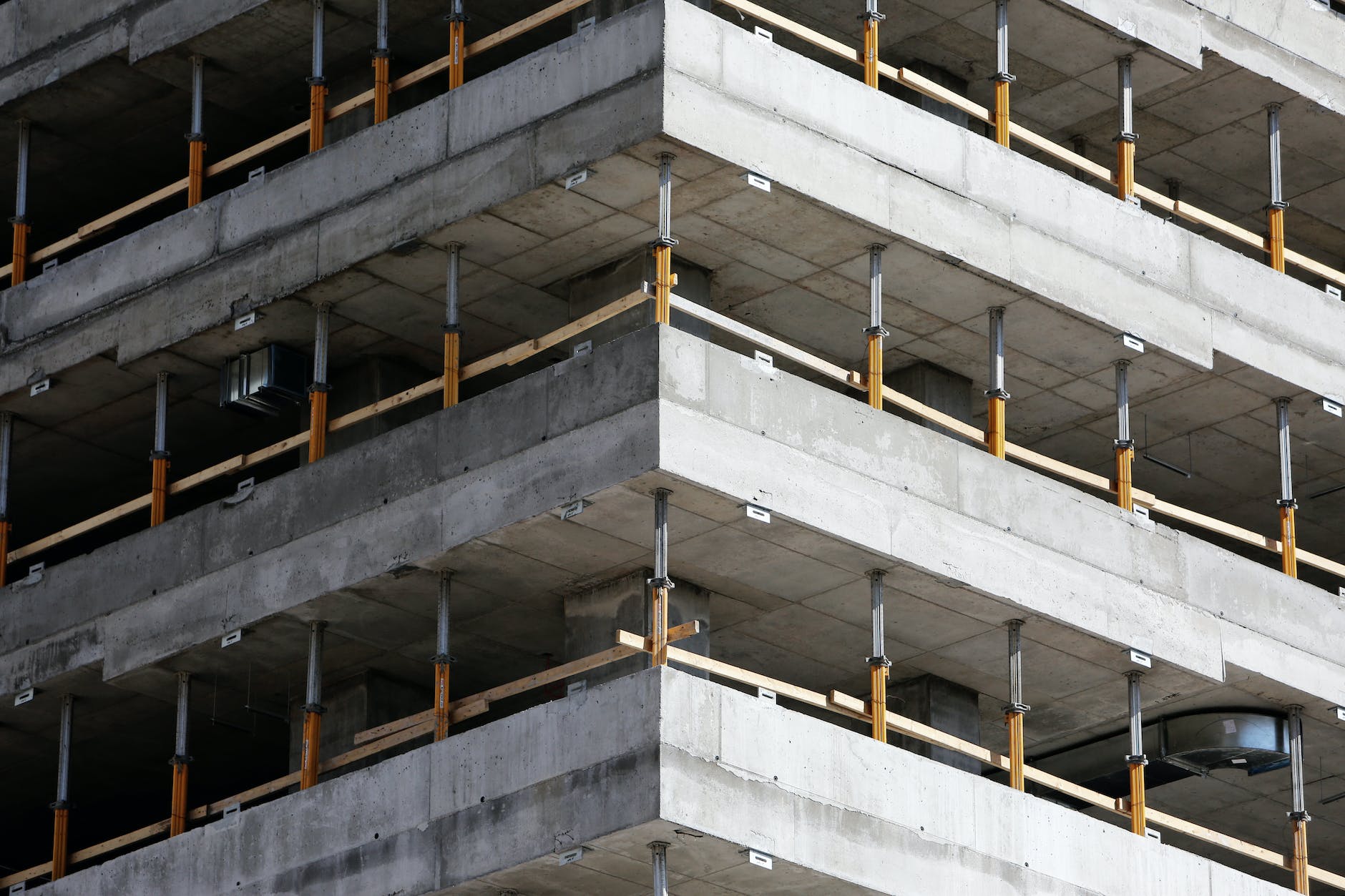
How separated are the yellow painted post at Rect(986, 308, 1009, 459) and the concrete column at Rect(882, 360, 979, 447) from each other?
1.38 meters

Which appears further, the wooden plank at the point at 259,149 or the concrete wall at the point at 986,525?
the wooden plank at the point at 259,149

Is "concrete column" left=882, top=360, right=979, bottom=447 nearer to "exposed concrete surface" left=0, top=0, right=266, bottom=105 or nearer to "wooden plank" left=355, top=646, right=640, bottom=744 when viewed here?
"wooden plank" left=355, top=646, right=640, bottom=744

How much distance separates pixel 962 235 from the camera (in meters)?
41.3

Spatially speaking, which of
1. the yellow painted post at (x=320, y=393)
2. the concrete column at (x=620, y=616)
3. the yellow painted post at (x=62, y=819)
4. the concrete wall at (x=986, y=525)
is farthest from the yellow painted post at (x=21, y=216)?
the concrete wall at (x=986, y=525)

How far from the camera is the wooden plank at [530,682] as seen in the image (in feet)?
125

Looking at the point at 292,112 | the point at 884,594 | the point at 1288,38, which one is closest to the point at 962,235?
the point at 884,594

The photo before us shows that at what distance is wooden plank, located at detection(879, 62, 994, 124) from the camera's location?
42156mm

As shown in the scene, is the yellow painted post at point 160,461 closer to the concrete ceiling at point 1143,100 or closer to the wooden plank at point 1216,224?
the concrete ceiling at point 1143,100

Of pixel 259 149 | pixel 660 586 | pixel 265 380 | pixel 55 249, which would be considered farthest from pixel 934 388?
pixel 55 249

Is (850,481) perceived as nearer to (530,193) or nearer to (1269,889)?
(530,193)

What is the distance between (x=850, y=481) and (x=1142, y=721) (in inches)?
277

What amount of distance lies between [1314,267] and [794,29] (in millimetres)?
9370

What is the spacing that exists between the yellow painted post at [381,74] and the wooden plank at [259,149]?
1.24m

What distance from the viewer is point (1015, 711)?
40.2 m
